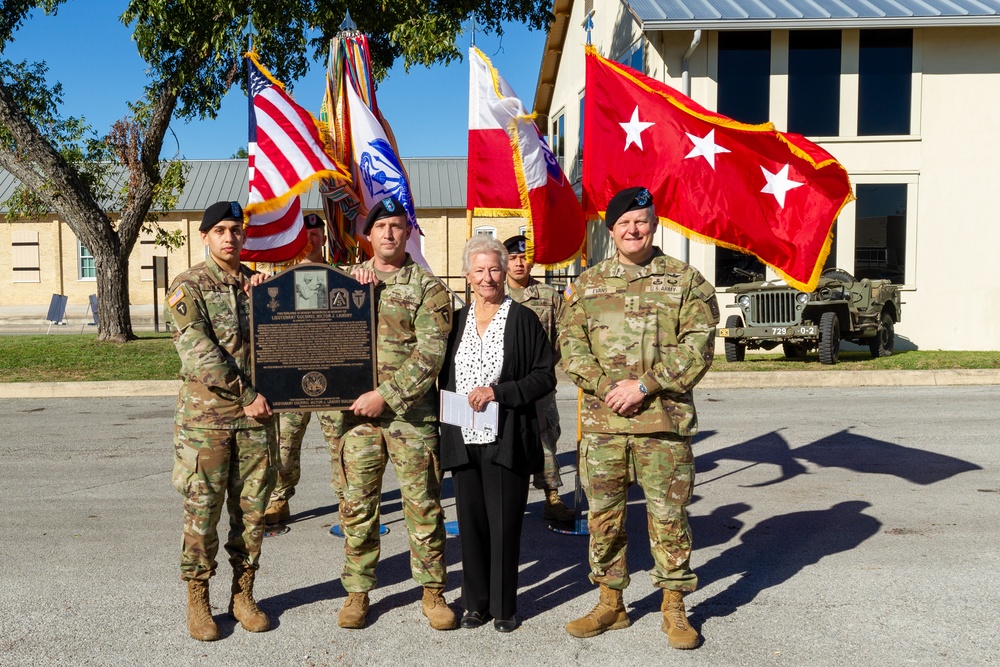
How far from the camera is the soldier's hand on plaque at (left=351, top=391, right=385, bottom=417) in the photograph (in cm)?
409

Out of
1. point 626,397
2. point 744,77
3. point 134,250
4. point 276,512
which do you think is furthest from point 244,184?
point 626,397

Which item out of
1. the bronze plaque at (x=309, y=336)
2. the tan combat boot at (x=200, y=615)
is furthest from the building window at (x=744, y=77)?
the tan combat boot at (x=200, y=615)

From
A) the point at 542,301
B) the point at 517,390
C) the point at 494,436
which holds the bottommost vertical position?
the point at 494,436

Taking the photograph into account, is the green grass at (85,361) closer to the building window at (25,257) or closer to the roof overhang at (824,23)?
the roof overhang at (824,23)

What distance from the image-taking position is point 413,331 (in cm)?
428

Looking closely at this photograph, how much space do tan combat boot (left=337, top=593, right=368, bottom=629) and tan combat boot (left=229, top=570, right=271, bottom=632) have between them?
1.18ft

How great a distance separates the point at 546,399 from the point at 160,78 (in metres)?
14.6

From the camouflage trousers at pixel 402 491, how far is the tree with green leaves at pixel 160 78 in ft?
38.6

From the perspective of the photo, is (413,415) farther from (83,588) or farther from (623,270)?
(83,588)

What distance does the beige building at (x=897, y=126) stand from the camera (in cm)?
1756

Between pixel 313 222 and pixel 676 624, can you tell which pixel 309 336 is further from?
pixel 313 222

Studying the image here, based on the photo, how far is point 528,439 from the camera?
4.18 metres

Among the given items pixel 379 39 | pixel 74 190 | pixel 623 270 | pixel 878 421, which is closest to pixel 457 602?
pixel 623 270

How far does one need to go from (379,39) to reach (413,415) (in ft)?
47.0
